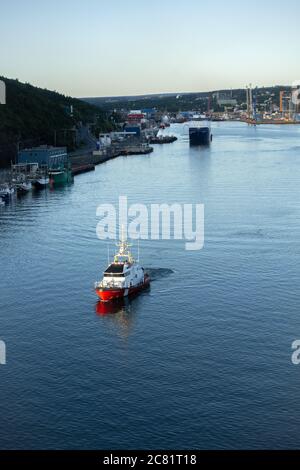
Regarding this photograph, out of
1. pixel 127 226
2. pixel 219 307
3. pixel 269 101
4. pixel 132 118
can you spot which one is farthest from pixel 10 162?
pixel 269 101

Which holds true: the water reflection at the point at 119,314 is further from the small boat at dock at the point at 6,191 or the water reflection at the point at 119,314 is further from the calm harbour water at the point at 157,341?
the small boat at dock at the point at 6,191

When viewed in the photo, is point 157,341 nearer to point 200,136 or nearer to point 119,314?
point 119,314

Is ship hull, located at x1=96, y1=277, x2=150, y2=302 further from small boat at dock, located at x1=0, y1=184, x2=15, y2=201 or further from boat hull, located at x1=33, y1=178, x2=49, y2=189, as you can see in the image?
boat hull, located at x1=33, y1=178, x2=49, y2=189

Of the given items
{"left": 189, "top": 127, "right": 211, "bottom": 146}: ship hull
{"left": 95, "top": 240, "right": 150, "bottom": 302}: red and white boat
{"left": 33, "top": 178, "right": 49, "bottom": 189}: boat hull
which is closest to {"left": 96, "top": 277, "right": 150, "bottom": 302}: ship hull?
{"left": 95, "top": 240, "right": 150, "bottom": 302}: red and white boat

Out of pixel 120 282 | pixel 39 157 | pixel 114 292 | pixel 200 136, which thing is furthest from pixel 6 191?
pixel 200 136

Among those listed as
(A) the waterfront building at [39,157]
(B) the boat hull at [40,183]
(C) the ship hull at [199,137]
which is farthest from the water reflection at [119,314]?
(C) the ship hull at [199,137]

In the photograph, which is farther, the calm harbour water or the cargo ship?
the cargo ship

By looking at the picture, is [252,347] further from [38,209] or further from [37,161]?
[37,161]

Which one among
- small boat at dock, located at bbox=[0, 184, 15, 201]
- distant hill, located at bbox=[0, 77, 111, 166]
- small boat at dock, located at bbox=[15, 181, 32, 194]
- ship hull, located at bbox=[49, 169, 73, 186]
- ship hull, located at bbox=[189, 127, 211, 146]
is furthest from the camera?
ship hull, located at bbox=[189, 127, 211, 146]
